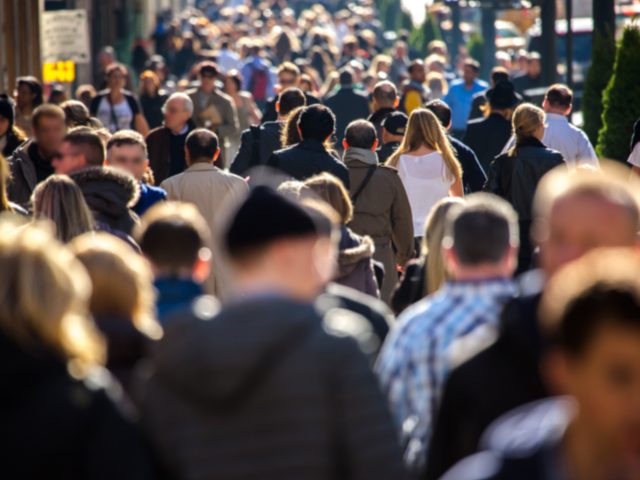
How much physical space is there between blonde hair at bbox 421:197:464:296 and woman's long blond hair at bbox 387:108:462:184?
5.31 m

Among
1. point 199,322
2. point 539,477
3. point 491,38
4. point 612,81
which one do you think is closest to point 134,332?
point 199,322

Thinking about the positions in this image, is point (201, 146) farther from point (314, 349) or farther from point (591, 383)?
point (591, 383)

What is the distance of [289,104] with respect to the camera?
15039mm

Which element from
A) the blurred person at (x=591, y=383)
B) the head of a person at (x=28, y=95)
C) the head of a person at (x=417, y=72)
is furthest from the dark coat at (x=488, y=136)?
the blurred person at (x=591, y=383)

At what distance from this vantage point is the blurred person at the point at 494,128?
630 inches

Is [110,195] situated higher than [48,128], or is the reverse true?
[110,195]

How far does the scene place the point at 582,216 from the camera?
5031 millimetres

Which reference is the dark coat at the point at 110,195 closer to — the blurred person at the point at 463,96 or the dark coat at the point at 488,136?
the dark coat at the point at 488,136

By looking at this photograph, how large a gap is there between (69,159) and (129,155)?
104 centimetres

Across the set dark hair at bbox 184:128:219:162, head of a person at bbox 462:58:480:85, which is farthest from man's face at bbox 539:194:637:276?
head of a person at bbox 462:58:480:85

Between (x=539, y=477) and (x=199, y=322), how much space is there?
52.6 inches

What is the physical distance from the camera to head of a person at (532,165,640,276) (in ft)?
16.5

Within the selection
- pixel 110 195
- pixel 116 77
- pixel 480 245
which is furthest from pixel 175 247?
pixel 116 77

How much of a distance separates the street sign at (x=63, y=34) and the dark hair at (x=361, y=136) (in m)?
10.3
